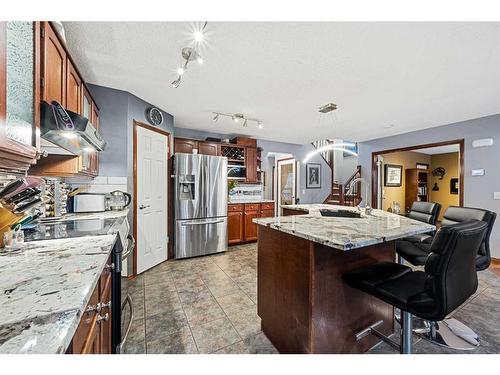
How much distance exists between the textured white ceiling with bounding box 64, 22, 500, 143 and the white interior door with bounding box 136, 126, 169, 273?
0.60 meters

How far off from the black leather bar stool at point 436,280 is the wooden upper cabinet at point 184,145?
11.5ft

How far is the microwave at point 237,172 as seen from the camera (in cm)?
477

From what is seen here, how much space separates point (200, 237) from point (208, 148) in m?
1.76

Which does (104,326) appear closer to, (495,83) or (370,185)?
(495,83)

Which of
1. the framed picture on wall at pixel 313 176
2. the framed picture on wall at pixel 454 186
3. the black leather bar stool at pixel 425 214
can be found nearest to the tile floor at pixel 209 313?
the black leather bar stool at pixel 425 214

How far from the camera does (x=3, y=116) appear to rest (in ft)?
2.75

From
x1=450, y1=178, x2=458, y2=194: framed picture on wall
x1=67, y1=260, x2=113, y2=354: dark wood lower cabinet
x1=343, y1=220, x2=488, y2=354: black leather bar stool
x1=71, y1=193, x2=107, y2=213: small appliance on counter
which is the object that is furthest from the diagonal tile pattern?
x1=450, y1=178, x2=458, y2=194: framed picture on wall

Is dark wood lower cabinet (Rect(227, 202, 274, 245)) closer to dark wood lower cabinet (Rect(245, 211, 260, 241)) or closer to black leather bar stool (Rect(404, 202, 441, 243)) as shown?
dark wood lower cabinet (Rect(245, 211, 260, 241))

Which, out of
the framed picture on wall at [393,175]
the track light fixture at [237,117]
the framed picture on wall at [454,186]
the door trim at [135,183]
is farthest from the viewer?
the framed picture on wall at [454,186]

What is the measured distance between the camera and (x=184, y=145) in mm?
4059

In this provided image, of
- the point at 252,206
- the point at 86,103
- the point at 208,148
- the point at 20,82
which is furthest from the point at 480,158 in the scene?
the point at 86,103

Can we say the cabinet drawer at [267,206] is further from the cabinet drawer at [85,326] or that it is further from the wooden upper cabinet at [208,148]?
the cabinet drawer at [85,326]
